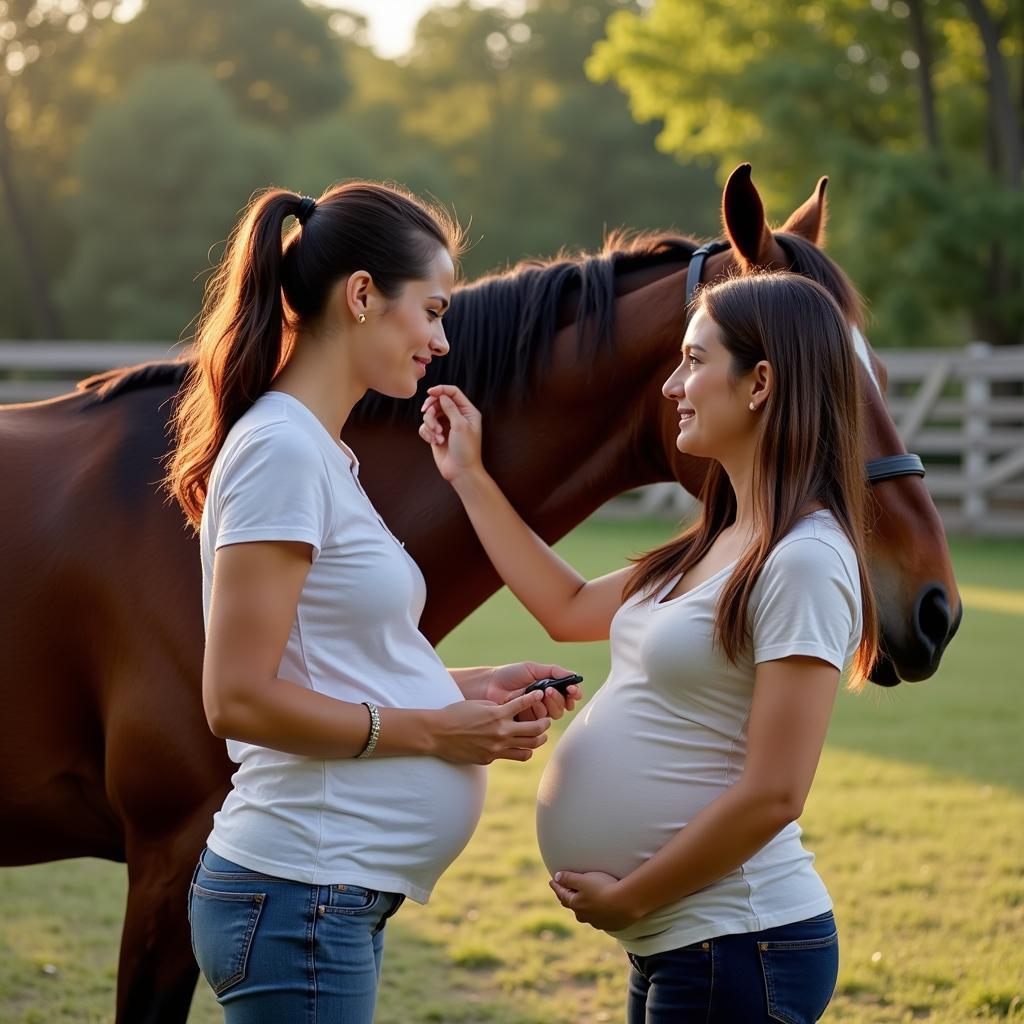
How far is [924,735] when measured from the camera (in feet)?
21.8

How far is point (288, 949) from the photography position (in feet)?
5.56

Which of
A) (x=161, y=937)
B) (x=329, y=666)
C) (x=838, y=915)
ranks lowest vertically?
(x=838, y=915)

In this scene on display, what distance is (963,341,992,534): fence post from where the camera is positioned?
14414mm

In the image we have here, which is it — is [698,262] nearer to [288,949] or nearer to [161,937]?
[288,949]

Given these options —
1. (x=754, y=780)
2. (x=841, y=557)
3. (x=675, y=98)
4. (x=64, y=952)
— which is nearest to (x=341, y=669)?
(x=754, y=780)

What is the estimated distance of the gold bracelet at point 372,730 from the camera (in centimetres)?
174

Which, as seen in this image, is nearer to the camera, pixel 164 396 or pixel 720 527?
pixel 720 527

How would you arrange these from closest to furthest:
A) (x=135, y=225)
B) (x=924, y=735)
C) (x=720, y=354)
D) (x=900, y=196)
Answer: (x=720, y=354) < (x=924, y=735) < (x=900, y=196) < (x=135, y=225)

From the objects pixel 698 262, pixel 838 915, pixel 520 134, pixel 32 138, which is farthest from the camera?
pixel 520 134

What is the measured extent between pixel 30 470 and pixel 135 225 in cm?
2886

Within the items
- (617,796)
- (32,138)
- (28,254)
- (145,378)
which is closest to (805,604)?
(617,796)

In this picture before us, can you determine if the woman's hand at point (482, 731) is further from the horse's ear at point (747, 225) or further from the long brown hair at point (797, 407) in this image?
the horse's ear at point (747, 225)

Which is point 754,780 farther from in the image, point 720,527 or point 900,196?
point 900,196

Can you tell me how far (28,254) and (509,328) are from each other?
3042 centimetres
